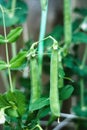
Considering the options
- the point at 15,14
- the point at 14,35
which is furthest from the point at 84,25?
the point at 14,35

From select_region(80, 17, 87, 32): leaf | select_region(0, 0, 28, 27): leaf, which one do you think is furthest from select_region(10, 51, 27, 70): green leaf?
select_region(80, 17, 87, 32): leaf

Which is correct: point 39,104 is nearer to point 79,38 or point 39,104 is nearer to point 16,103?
point 16,103

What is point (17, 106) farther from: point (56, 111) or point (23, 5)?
point (23, 5)

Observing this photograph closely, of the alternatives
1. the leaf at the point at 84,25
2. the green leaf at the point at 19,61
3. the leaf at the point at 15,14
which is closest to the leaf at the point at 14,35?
the green leaf at the point at 19,61

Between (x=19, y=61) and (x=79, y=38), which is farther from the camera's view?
(x=79, y=38)

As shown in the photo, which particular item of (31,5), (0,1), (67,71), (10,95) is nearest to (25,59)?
(10,95)

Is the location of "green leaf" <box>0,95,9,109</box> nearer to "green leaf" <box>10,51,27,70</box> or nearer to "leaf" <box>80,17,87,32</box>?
"green leaf" <box>10,51,27,70</box>

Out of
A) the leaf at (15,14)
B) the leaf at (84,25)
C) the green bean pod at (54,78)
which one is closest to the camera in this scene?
the green bean pod at (54,78)

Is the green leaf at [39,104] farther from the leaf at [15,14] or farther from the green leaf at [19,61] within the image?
the leaf at [15,14]
